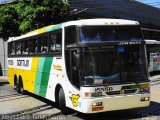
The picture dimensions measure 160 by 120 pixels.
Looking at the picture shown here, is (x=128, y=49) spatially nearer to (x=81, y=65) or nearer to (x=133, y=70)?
Answer: (x=133, y=70)

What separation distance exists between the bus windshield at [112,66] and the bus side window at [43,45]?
3.65 m

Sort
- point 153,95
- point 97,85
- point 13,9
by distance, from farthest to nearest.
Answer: point 13,9 → point 153,95 → point 97,85

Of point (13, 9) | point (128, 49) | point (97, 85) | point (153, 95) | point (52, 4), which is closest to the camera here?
point (97, 85)

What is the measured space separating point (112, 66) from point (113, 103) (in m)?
1.04

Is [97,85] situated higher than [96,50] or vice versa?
[96,50]

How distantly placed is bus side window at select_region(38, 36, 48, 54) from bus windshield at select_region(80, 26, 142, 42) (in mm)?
3321

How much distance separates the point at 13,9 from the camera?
97.2 feet

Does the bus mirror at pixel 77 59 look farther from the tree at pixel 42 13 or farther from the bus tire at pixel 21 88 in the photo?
the tree at pixel 42 13

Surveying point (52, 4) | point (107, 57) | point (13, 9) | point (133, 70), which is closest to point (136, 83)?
point (133, 70)

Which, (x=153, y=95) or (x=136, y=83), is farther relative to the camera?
(x=153, y=95)

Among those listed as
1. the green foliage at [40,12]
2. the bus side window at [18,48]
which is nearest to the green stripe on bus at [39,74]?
the bus side window at [18,48]

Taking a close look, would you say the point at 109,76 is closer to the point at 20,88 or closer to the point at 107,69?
the point at 107,69

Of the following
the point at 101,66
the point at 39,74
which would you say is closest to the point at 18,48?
the point at 39,74

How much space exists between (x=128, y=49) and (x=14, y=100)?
6998 mm
